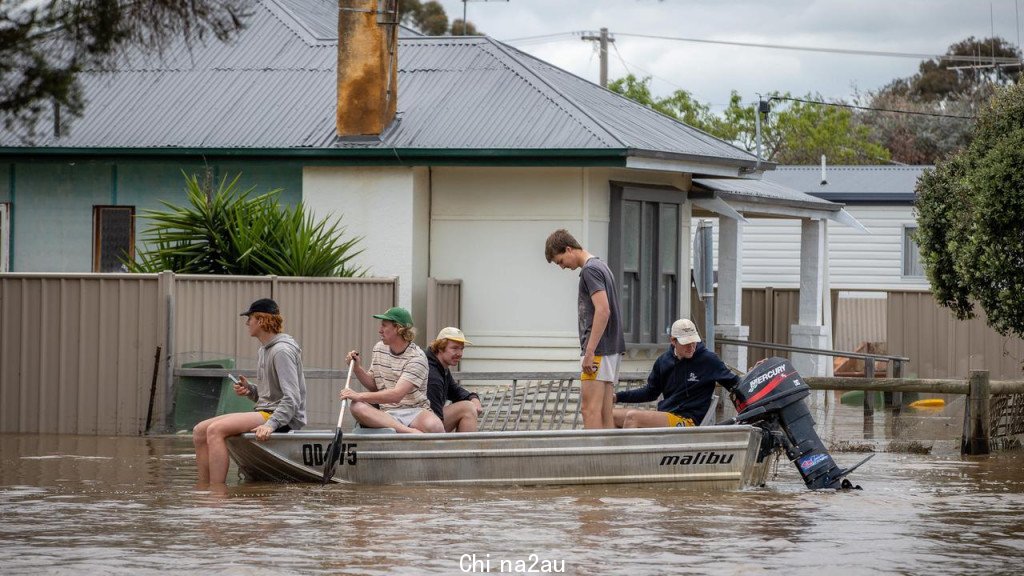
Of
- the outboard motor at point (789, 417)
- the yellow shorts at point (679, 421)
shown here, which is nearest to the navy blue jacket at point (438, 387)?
the yellow shorts at point (679, 421)

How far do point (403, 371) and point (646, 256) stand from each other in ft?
25.5

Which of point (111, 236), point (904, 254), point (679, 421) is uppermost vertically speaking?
point (904, 254)

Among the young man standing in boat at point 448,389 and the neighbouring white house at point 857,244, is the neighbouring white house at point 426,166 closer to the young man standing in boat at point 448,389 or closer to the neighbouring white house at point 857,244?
the young man standing in boat at point 448,389

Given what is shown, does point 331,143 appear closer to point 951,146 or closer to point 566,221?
point 566,221

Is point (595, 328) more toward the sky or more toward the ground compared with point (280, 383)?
more toward the sky

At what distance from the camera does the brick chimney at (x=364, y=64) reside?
18.9 metres

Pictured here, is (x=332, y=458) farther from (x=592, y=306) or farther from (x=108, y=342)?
(x=108, y=342)

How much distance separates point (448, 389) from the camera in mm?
13188

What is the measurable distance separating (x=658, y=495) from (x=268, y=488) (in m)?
3.03

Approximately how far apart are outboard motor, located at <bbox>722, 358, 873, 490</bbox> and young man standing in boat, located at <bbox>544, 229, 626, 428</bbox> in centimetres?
107

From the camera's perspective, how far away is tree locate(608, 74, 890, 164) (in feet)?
187

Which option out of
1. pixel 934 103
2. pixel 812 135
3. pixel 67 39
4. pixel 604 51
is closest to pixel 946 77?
pixel 934 103

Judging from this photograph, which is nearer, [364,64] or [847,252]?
[364,64]

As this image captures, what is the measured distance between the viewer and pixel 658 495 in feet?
38.1
